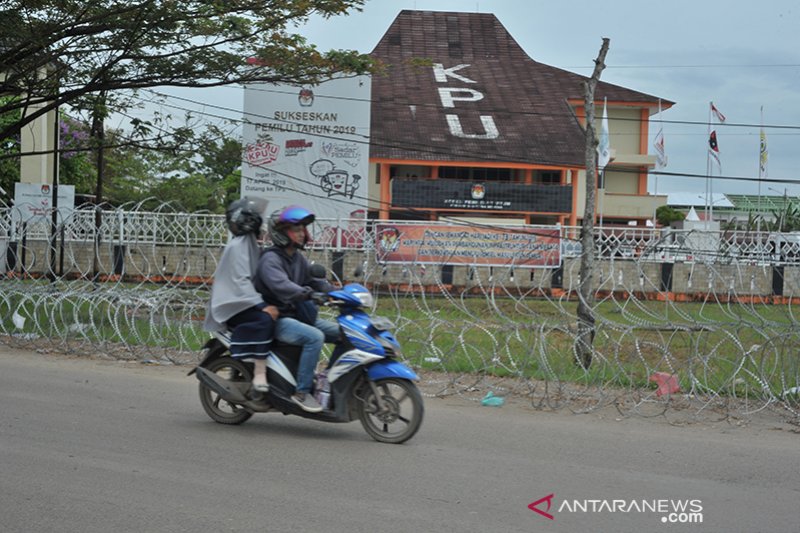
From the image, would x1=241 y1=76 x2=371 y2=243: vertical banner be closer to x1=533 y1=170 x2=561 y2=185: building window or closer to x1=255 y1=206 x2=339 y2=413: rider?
x1=533 y1=170 x2=561 y2=185: building window

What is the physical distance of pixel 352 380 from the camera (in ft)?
23.7

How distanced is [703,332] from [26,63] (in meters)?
12.0

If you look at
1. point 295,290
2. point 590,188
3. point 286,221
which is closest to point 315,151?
point 590,188

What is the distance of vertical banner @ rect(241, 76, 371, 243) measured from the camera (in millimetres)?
29016

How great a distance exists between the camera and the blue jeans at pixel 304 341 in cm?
728

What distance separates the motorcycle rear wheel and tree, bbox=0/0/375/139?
7.82 m

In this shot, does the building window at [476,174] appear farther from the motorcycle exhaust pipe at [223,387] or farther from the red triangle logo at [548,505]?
the red triangle logo at [548,505]

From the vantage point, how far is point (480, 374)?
10.6 metres

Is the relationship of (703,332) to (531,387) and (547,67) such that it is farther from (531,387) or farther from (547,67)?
(547,67)

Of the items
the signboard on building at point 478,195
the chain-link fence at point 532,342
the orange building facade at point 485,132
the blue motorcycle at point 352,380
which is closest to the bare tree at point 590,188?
the chain-link fence at point 532,342

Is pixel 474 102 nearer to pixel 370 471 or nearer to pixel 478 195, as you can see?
pixel 478 195

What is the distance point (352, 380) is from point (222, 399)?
4.43ft

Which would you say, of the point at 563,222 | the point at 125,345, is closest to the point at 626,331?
the point at 125,345
